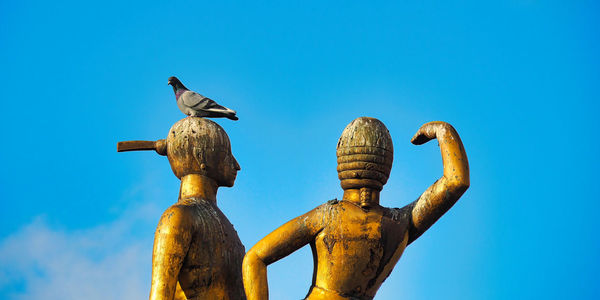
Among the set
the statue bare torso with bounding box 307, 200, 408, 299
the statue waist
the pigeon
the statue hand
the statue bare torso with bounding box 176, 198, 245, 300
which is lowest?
the statue waist

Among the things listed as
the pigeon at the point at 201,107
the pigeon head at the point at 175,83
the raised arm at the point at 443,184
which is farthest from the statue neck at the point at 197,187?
the raised arm at the point at 443,184

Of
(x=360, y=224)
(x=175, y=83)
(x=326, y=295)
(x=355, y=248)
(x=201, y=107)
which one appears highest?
(x=175, y=83)

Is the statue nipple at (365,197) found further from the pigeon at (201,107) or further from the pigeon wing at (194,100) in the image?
the pigeon wing at (194,100)

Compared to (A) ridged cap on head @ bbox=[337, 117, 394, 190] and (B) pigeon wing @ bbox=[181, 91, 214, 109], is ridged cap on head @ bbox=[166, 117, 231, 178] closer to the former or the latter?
(B) pigeon wing @ bbox=[181, 91, 214, 109]

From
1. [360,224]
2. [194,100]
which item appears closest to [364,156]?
[360,224]

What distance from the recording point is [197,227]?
22.7 ft

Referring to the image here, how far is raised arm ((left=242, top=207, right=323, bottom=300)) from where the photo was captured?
248 inches

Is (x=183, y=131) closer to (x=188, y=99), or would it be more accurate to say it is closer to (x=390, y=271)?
(x=188, y=99)

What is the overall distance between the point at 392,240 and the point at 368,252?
0.22 m

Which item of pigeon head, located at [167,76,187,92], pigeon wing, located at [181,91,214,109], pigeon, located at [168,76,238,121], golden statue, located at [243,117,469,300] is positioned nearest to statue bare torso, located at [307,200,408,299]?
golden statue, located at [243,117,469,300]

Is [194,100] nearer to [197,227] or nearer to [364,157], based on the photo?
[197,227]

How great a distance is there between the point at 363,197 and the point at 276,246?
2.25ft

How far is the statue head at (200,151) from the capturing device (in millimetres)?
7340

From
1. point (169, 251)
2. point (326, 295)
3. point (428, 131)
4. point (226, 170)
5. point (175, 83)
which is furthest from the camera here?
point (175, 83)
